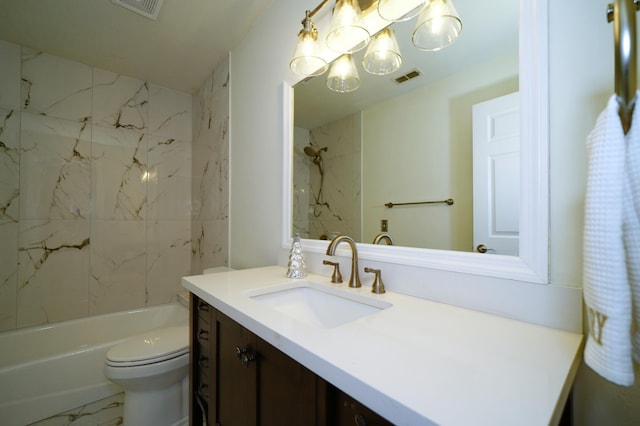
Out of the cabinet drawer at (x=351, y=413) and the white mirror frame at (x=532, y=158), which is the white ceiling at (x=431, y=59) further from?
the cabinet drawer at (x=351, y=413)

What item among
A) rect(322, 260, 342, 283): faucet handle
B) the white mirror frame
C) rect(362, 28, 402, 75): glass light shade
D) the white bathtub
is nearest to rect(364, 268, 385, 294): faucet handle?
rect(322, 260, 342, 283): faucet handle

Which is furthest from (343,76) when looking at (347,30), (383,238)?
(383,238)

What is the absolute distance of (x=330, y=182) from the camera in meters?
1.23

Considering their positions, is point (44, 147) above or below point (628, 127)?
above

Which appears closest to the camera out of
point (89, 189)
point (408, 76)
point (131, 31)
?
point (408, 76)

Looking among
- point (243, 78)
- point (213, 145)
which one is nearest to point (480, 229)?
point (243, 78)

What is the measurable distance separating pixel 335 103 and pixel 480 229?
835 millimetres

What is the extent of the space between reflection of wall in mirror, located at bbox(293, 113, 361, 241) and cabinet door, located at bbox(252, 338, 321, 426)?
22.7 inches

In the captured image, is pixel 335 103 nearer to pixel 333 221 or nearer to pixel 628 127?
pixel 333 221

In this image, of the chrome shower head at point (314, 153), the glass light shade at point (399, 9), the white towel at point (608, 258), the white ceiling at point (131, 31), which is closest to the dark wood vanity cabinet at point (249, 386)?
the white towel at point (608, 258)

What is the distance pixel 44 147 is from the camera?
1865 mm

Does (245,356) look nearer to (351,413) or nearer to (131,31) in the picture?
(351,413)

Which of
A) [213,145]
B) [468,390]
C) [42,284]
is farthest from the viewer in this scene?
[213,145]

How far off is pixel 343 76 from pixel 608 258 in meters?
1.08
